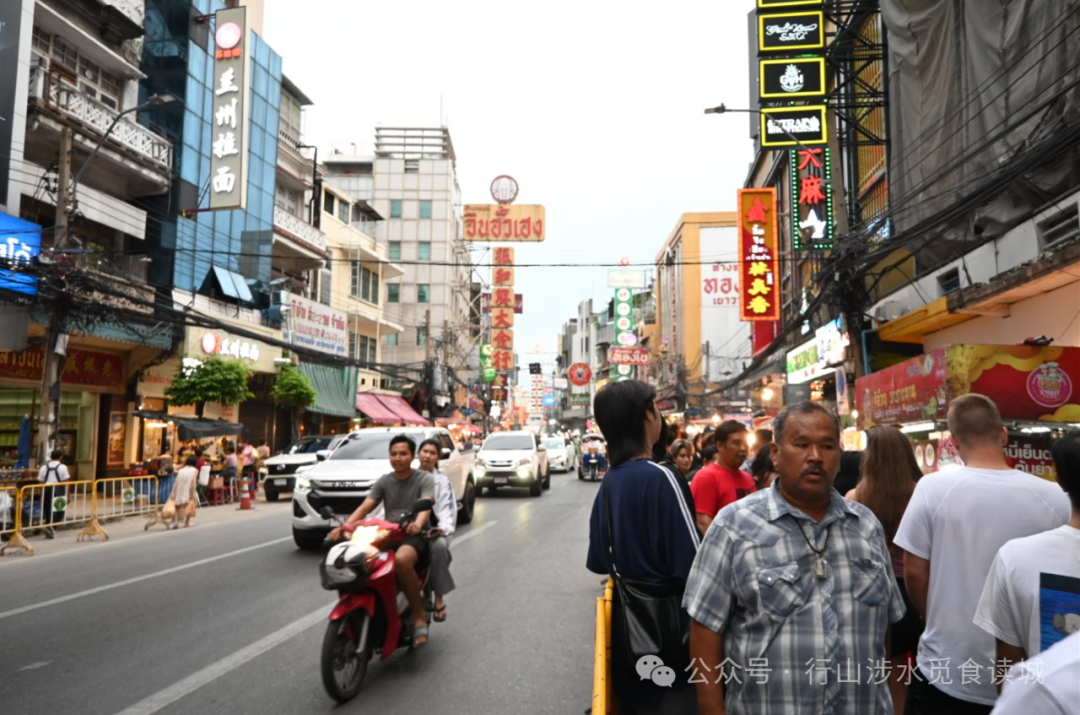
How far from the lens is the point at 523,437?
74.9ft

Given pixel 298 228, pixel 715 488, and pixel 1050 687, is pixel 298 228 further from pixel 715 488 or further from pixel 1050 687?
pixel 1050 687

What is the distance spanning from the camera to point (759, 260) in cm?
2344

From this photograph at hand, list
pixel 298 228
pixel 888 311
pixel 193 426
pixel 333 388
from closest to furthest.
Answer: pixel 888 311, pixel 193 426, pixel 298 228, pixel 333 388

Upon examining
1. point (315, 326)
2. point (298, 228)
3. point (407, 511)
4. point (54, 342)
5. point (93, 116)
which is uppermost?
point (298, 228)

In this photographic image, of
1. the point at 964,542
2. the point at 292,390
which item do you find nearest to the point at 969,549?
the point at 964,542

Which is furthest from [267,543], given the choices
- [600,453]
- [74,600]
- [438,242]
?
[438,242]

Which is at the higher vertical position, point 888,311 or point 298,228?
point 298,228

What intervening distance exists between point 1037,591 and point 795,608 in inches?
31.3

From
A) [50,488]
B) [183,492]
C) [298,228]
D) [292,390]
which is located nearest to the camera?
[50,488]

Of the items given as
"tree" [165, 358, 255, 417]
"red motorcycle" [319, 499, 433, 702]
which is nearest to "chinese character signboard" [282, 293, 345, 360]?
"tree" [165, 358, 255, 417]

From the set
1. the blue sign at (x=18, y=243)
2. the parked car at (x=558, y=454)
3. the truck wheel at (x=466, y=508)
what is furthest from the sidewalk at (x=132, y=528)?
the parked car at (x=558, y=454)

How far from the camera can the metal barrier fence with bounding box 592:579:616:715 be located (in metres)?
2.63

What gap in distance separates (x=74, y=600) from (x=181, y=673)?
143 inches

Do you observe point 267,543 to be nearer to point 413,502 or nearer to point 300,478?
point 300,478
